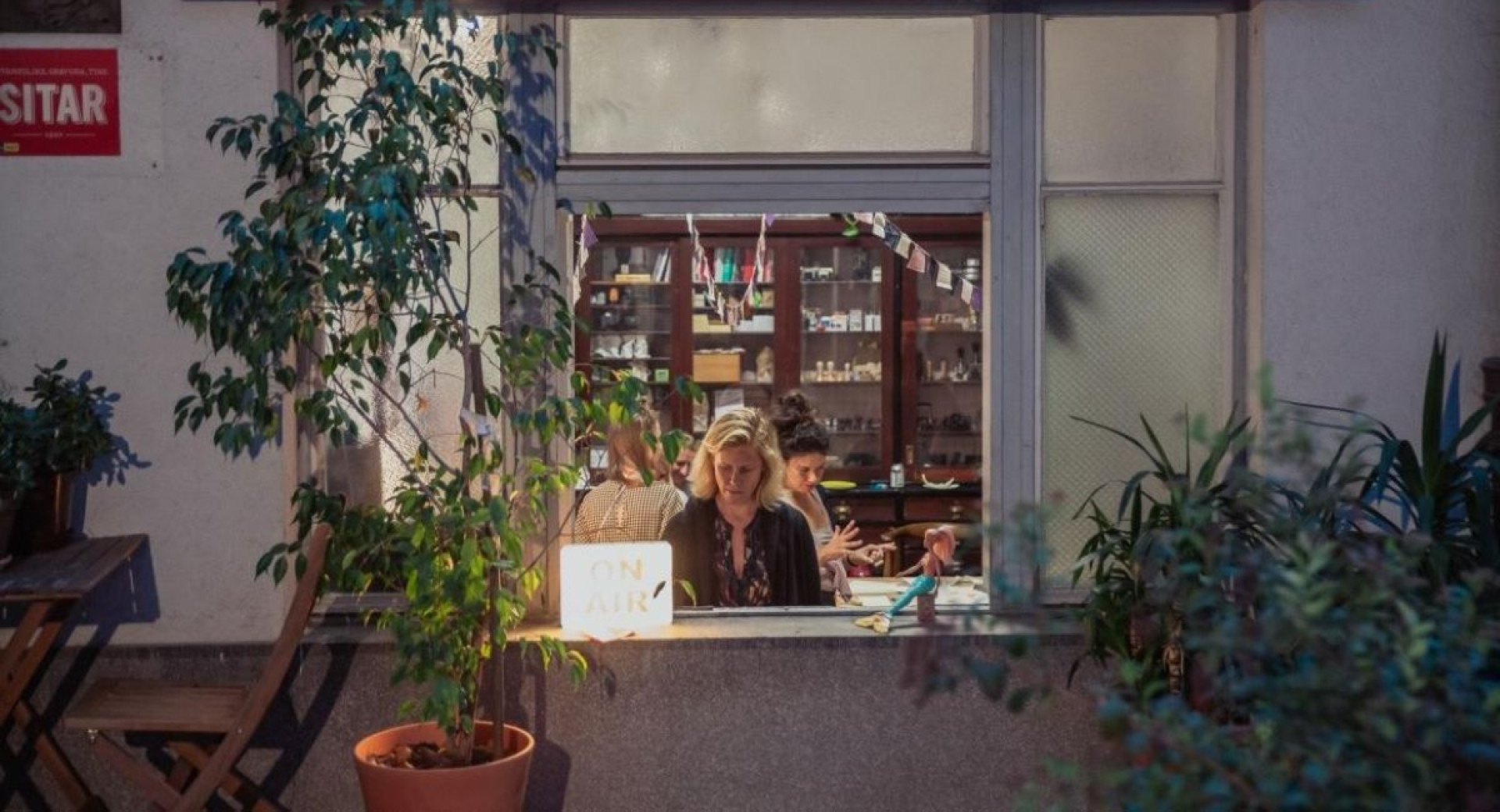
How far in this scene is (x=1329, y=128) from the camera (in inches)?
188

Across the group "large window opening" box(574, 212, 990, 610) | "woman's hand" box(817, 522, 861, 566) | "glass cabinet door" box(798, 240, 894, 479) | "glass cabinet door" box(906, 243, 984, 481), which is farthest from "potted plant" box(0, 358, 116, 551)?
"glass cabinet door" box(906, 243, 984, 481)

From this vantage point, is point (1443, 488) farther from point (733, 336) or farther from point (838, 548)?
point (733, 336)

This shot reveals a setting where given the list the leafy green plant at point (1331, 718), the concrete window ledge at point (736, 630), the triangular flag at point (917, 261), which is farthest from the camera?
the triangular flag at point (917, 261)

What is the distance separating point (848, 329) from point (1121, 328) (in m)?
4.94

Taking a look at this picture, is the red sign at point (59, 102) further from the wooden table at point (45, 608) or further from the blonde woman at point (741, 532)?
the blonde woman at point (741, 532)

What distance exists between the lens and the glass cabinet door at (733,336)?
32.0 feet

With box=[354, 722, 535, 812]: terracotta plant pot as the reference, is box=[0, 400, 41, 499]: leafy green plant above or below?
above

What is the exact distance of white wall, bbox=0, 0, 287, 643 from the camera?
15.4 ft

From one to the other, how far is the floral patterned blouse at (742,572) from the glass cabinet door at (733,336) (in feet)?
13.6

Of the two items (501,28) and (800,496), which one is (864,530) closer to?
(800,496)

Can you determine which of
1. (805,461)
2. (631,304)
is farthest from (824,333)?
(805,461)

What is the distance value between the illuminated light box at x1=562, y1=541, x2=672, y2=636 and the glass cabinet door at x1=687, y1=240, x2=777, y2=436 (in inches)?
194

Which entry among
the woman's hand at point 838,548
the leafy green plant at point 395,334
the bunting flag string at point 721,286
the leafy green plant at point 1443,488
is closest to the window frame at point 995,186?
the leafy green plant at point 395,334

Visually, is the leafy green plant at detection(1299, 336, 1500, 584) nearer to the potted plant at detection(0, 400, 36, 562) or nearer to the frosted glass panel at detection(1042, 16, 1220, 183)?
the frosted glass panel at detection(1042, 16, 1220, 183)
